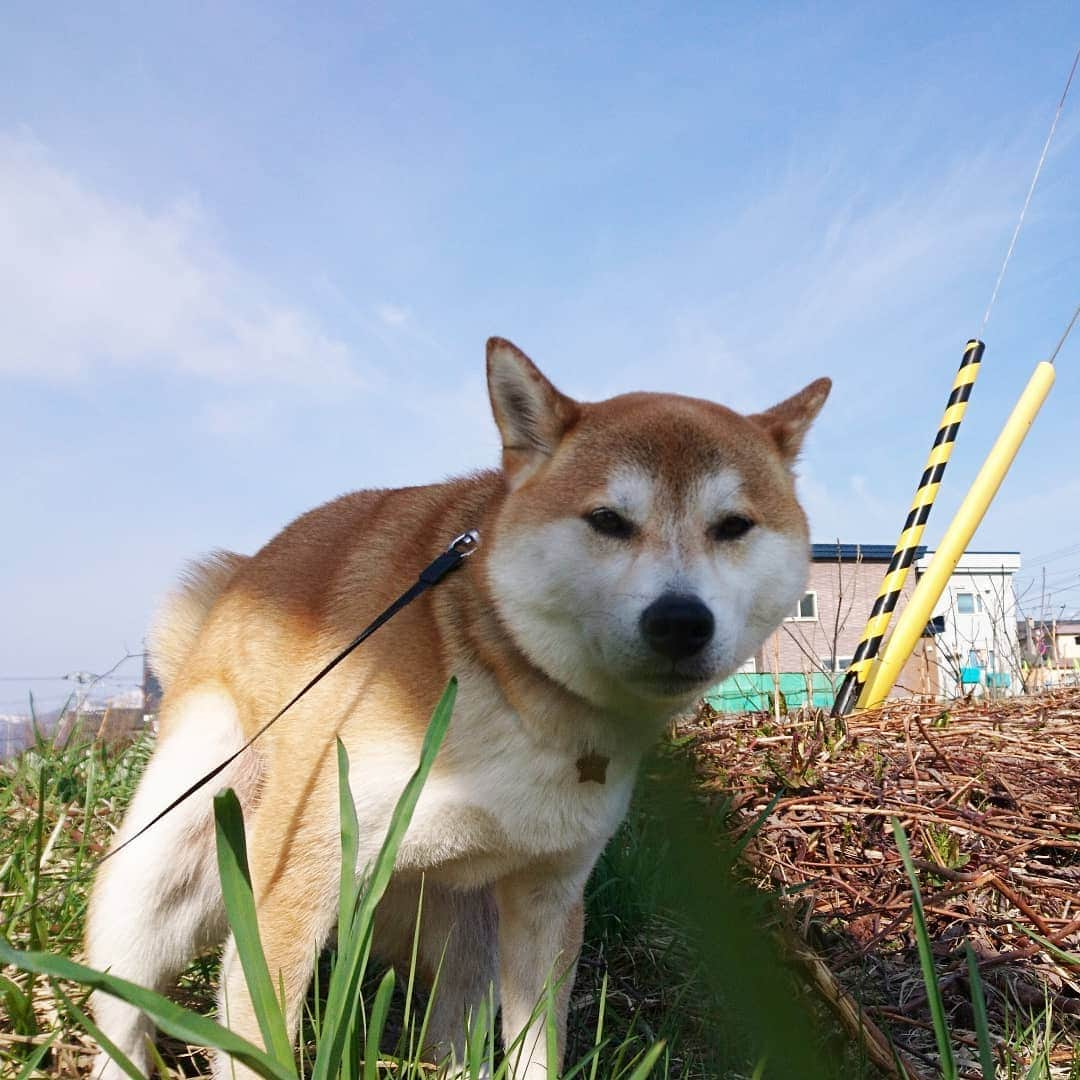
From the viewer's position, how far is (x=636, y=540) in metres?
2.35

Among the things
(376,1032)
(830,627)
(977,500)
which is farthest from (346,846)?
(830,627)

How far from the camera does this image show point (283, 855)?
2279 millimetres

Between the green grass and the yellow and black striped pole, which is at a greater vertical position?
the yellow and black striped pole

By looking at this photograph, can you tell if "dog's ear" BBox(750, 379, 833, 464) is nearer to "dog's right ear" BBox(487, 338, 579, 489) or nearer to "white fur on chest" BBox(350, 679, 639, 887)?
"dog's right ear" BBox(487, 338, 579, 489)

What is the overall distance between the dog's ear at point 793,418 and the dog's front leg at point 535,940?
1366mm

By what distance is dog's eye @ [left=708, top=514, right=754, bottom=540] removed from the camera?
2.46 meters

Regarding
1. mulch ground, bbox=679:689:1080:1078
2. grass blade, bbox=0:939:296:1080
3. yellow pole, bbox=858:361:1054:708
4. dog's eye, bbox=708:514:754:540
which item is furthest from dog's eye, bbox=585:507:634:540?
yellow pole, bbox=858:361:1054:708

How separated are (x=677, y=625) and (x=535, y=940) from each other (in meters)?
1.05

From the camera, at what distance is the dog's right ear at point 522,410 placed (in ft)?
8.44

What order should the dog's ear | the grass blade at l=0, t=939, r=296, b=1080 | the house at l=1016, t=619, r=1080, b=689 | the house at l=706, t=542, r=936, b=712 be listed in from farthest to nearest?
1. the house at l=1016, t=619, r=1080, b=689
2. the house at l=706, t=542, r=936, b=712
3. the dog's ear
4. the grass blade at l=0, t=939, r=296, b=1080

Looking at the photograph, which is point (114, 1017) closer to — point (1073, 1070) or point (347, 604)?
point (347, 604)

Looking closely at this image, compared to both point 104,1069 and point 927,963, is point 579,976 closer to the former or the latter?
point 104,1069

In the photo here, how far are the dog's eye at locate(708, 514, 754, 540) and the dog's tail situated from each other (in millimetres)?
1790

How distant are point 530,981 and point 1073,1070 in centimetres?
128
